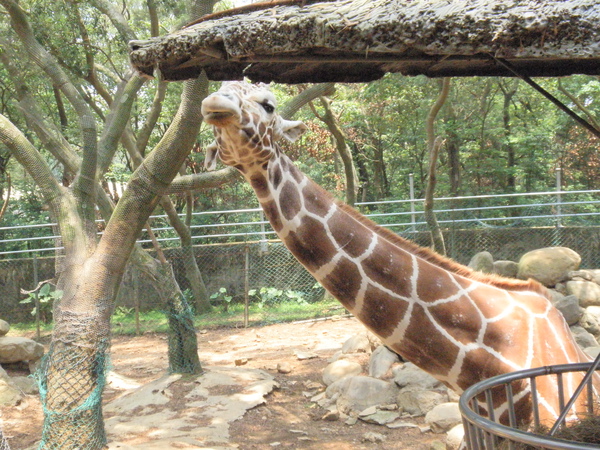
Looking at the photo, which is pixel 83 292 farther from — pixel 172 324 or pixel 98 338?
pixel 172 324

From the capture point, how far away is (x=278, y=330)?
11594 mm

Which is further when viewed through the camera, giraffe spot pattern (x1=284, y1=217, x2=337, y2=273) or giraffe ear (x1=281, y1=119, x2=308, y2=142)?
giraffe ear (x1=281, y1=119, x2=308, y2=142)

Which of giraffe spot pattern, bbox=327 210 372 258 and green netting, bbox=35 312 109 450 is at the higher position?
giraffe spot pattern, bbox=327 210 372 258

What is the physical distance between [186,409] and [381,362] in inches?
95.3

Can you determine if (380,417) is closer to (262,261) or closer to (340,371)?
(340,371)

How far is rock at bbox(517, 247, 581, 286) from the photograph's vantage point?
8883 mm

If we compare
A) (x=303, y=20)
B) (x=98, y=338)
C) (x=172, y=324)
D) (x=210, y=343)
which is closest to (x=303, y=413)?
(x=172, y=324)

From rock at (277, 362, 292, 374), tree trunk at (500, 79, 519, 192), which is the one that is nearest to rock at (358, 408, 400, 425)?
rock at (277, 362, 292, 374)

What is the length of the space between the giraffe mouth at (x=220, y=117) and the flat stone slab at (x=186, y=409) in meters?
3.60

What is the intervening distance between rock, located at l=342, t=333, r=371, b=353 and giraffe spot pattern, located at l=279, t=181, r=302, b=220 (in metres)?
5.56

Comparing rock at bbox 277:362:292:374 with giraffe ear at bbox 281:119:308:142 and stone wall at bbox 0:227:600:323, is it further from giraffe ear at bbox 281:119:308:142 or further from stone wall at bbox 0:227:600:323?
giraffe ear at bbox 281:119:308:142

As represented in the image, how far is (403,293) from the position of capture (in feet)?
10.9

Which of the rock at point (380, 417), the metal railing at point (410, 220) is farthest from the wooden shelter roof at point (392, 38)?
the metal railing at point (410, 220)

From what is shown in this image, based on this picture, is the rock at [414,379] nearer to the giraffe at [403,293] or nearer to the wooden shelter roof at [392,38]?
the giraffe at [403,293]
